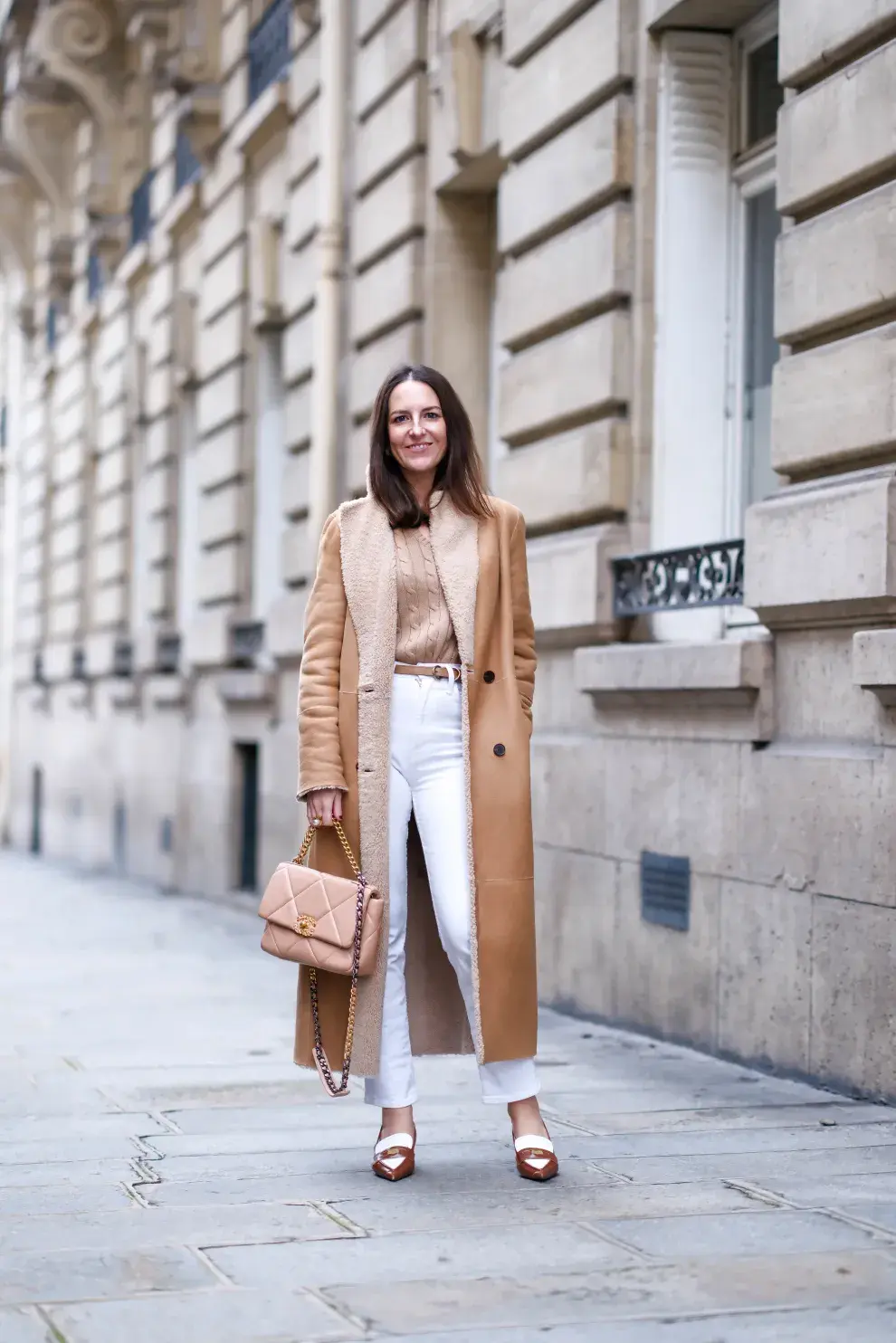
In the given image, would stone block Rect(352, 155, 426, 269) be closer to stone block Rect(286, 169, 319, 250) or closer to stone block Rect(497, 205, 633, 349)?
stone block Rect(286, 169, 319, 250)

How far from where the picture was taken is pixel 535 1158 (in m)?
4.59

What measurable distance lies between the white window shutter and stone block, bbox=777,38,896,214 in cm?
118

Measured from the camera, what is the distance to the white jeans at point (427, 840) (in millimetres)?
4645

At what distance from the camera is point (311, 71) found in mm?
12359

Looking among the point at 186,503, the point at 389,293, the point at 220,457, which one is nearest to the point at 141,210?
the point at 186,503

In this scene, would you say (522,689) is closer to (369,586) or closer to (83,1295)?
(369,586)

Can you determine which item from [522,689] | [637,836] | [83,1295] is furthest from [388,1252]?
[637,836]

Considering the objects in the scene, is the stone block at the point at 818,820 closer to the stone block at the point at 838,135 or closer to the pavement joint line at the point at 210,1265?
the stone block at the point at 838,135

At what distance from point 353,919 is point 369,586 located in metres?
0.79

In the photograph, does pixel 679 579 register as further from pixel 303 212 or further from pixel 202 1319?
pixel 303 212

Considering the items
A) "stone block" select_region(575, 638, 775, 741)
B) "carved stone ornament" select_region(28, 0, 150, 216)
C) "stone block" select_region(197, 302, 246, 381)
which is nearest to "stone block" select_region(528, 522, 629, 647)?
"stone block" select_region(575, 638, 775, 741)

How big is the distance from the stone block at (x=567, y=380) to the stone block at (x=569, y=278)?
7 centimetres

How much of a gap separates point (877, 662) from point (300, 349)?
25.0ft

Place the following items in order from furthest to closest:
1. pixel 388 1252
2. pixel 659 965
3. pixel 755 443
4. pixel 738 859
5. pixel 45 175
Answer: pixel 45 175, pixel 755 443, pixel 659 965, pixel 738 859, pixel 388 1252
